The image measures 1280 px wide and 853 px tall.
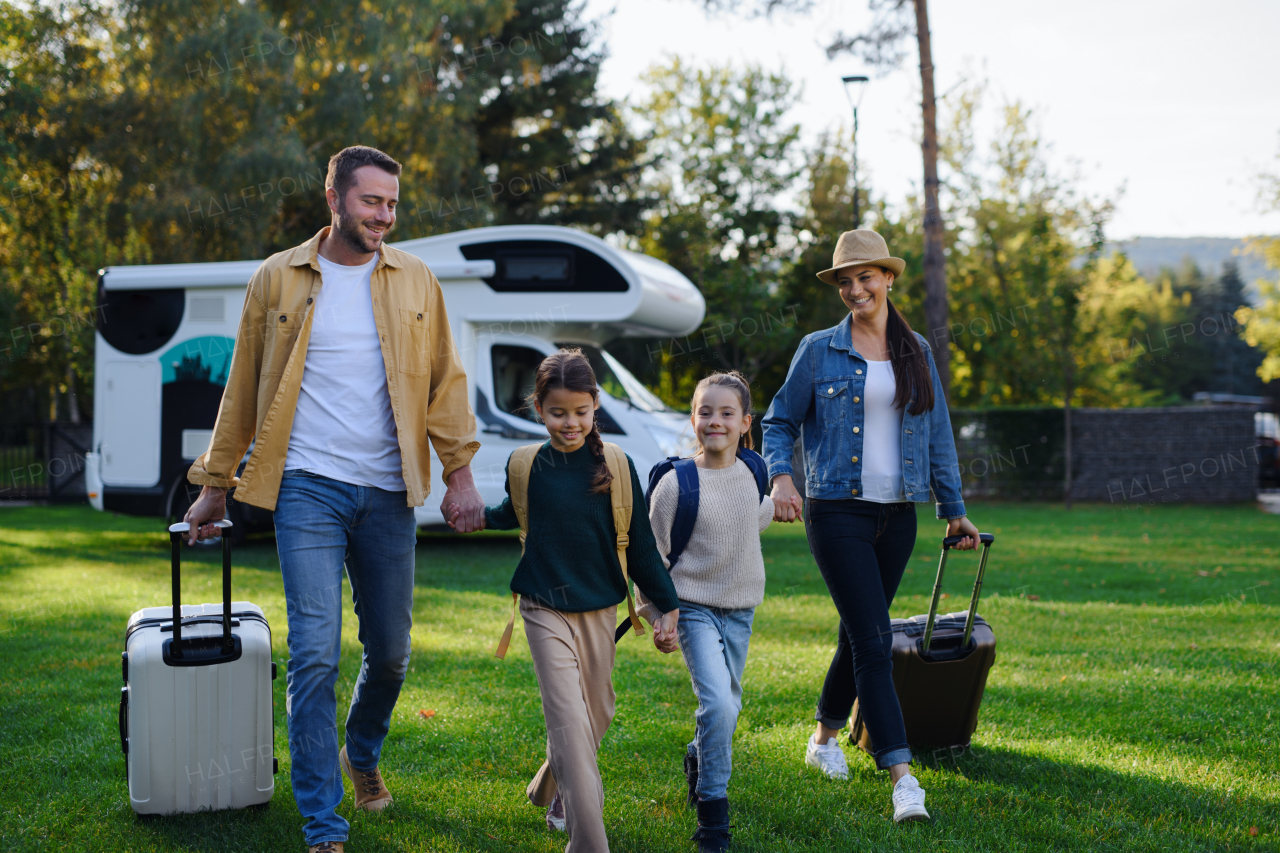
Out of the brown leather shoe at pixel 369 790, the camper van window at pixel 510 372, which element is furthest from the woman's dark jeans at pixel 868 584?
the camper van window at pixel 510 372

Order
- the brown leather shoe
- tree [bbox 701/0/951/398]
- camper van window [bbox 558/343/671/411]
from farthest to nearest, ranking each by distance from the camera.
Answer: tree [bbox 701/0/951/398] < camper van window [bbox 558/343/671/411] < the brown leather shoe

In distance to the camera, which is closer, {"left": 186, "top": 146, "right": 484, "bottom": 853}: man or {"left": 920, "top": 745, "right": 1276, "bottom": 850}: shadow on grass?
{"left": 186, "top": 146, "right": 484, "bottom": 853}: man

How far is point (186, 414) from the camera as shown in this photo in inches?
405

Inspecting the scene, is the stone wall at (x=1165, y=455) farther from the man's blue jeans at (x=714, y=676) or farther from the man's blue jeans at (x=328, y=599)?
the man's blue jeans at (x=328, y=599)

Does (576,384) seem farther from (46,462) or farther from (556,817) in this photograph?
(46,462)

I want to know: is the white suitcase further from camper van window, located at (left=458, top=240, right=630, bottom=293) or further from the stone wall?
the stone wall

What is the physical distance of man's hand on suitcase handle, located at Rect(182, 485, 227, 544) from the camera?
3242 millimetres

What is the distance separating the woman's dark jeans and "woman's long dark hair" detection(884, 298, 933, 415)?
1.26ft

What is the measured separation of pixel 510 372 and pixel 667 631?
7376 mm

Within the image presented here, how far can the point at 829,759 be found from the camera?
4020mm

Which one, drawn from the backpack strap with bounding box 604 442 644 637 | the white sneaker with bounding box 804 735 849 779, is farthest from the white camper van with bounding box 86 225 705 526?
the backpack strap with bounding box 604 442 644 637

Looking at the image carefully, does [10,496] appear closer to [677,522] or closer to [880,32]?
[880,32]

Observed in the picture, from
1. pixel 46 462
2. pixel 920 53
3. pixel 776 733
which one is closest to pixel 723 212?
pixel 920 53

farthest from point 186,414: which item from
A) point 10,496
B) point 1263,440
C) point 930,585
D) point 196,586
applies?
point 1263,440
